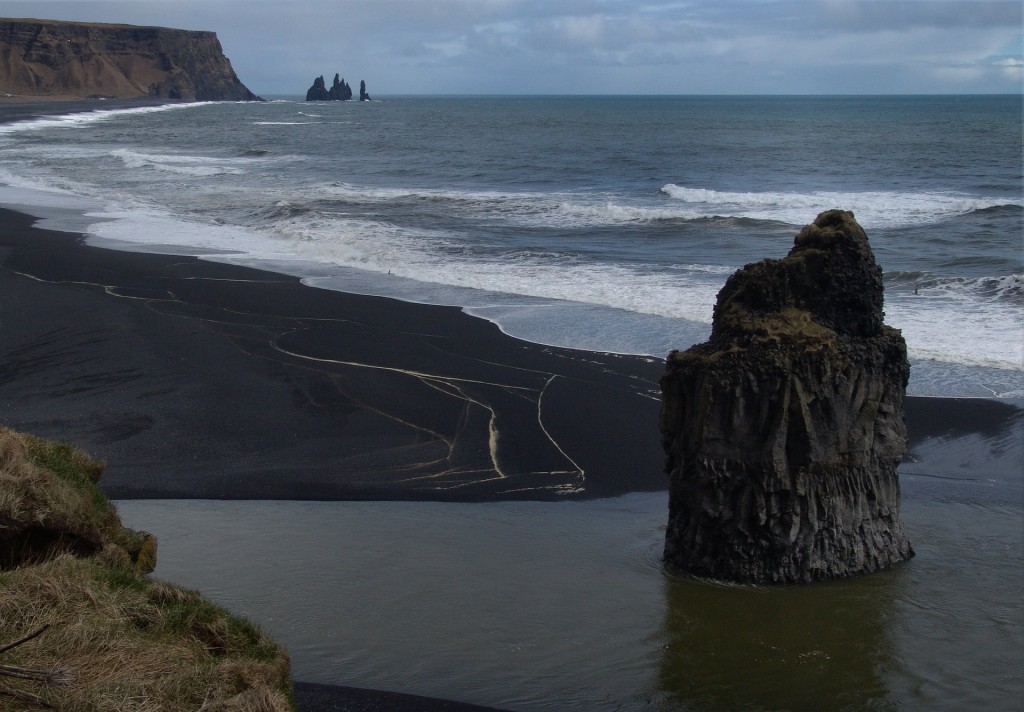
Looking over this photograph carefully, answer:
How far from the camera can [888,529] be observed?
8164 millimetres

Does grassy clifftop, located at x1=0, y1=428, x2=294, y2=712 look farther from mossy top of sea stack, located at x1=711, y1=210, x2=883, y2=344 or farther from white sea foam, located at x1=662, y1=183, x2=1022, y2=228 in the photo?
white sea foam, located at x1=662, y1=183, x2=1022, y2=228

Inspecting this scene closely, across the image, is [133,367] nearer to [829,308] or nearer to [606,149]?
[829,308]

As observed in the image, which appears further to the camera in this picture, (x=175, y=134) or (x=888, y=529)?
(x=175, y=134)

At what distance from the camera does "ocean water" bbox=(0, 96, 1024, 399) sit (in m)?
17.7

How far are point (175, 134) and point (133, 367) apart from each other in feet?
231

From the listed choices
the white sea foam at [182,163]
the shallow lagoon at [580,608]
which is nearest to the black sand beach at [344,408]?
the shallow lagoon at [580,608]

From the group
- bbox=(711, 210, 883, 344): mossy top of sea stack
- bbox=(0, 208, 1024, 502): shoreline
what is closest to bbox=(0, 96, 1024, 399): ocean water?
bbox=(0, 208, 1024, 502): shoreline

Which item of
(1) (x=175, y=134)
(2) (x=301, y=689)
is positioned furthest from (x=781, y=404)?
(1) (x=175, y=134)

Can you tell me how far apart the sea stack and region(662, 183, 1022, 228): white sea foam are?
24.6 meters

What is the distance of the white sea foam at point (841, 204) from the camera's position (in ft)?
110

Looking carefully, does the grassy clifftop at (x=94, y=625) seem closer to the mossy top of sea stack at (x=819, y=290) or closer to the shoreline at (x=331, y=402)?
the shoreline at (x=331, y=402)

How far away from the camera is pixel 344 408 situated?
1215 cm

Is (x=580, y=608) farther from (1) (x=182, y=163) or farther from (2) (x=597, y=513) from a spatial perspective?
(1) (x=182, y=163)

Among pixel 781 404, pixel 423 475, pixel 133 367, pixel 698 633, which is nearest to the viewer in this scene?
pixel 698 633
